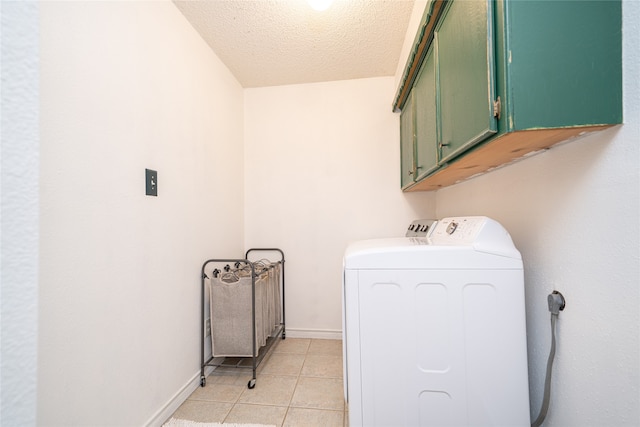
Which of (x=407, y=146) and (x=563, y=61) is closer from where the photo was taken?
(x=563, y=61)

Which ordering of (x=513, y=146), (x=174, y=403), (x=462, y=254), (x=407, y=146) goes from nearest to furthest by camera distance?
1. (x=513, y=146)
2. (x=462, y=254)
3. (x=174, y=403)
4. (x=407, y=146)

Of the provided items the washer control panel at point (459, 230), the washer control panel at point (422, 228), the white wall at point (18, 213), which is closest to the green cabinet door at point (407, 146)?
the washer control panel at point (422, 228)

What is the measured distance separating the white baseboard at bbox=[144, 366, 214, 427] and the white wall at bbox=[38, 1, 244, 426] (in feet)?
0.03

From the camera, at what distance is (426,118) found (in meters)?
1.50

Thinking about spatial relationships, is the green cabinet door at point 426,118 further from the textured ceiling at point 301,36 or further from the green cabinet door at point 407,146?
the textured ceiling at point 301,36

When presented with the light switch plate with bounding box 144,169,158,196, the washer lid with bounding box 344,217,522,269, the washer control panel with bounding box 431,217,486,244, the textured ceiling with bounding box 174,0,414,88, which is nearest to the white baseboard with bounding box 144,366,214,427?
the light switch plate with bounding box 144,169,158,196

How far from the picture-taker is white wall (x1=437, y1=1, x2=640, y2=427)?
2.28 feet

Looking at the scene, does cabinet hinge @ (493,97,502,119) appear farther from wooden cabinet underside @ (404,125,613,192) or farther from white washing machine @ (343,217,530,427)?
white washing machine @ (343,217,530,427)

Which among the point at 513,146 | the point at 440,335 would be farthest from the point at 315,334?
the point at 513,146

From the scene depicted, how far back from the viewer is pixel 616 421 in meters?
0.74

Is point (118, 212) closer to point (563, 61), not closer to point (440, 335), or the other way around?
point (440, 335)

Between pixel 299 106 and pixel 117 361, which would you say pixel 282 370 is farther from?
pixel 299 106

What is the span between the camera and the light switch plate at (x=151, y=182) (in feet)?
4.55

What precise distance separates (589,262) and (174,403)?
2.05 meters
